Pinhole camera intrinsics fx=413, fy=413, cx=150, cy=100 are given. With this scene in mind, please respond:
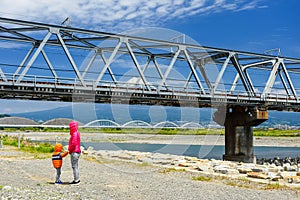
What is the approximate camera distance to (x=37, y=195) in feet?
40.3

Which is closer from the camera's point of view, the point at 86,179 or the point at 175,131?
the point at 86,179

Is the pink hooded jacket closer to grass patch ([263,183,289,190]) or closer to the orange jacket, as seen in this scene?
the orange jacket

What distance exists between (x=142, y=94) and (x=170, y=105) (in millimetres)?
7421

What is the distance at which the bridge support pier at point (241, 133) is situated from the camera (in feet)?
143

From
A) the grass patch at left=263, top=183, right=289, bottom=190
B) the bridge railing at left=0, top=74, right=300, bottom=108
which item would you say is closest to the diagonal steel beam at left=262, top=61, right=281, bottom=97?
the bridge railing at left=0, top=74, right=300, bottom=108

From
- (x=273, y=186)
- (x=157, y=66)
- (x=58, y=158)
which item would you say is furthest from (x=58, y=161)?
(x=157, y=66)

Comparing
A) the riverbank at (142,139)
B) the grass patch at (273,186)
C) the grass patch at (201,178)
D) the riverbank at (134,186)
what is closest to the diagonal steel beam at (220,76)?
the riverbank at (134,186)

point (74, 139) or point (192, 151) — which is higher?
point (74, 139)

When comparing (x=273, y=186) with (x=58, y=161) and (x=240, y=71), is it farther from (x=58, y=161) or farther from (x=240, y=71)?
(x=240, y=71)

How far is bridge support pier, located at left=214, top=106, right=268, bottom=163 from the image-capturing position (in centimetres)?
4366

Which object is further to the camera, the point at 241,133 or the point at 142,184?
the point at 241,133

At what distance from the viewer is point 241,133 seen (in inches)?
1747

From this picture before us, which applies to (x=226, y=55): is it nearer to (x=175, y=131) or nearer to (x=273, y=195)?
(x=273, y=195)

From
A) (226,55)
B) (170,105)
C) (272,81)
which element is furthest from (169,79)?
(272,81)
